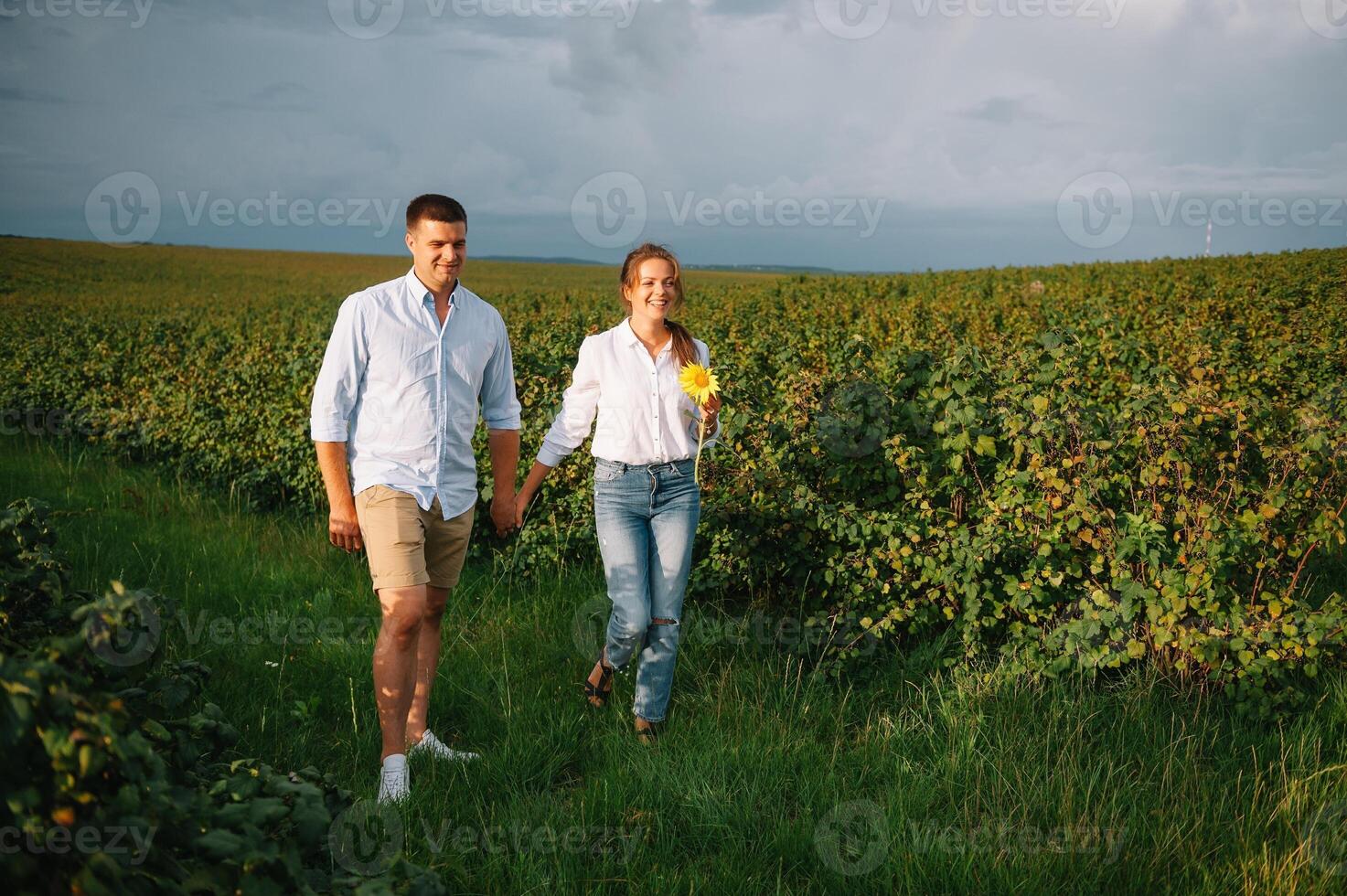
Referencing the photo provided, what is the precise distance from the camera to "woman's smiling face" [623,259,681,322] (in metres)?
3.91

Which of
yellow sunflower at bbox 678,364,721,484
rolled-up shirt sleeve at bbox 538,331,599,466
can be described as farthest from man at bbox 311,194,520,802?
yellow sunflower at bbox 678,364,721,484

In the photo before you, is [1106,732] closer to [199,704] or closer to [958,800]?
[958,800]

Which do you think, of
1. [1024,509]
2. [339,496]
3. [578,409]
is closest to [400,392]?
[339,496]

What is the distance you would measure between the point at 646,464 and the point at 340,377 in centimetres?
122

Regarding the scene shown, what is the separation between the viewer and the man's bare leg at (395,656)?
3461 mm

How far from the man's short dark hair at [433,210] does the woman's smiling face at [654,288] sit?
76 cm

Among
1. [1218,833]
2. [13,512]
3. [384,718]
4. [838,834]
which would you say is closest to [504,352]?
[384,718]

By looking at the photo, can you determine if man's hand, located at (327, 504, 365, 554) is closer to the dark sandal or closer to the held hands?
the held hands

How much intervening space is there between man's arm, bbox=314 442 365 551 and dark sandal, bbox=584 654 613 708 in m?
1.21

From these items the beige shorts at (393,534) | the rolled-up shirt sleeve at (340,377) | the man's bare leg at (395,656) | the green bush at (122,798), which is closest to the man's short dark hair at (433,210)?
the rolled-up shirt sleeve at (340,377)

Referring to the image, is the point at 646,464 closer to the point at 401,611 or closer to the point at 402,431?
the point at 402,431

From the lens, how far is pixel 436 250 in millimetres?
3564

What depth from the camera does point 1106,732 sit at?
3.71 metres

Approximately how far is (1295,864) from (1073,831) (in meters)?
0.64
